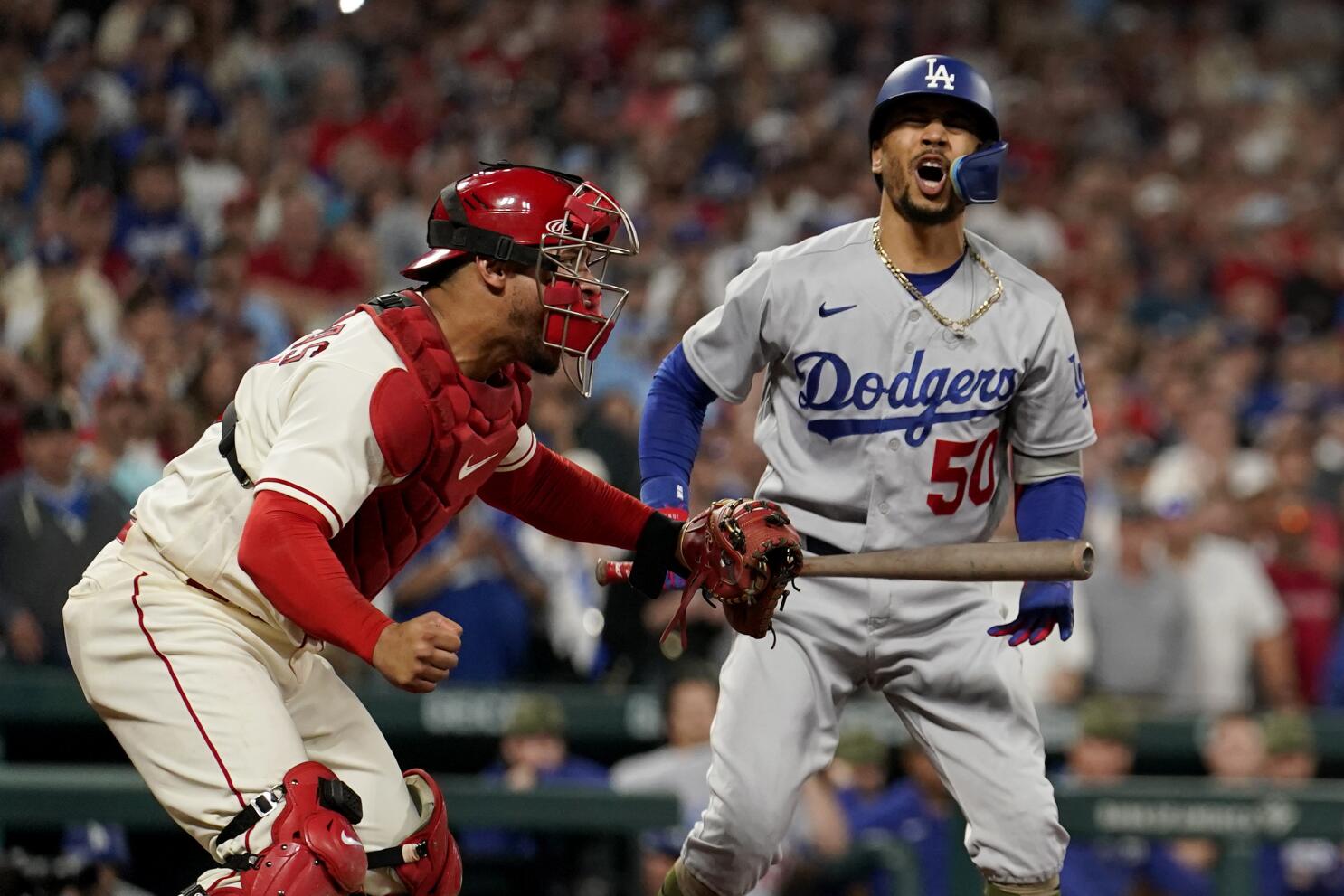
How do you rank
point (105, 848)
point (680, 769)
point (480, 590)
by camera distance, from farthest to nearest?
1. point (480, 590)
2. point (680, 769)
3. point (105, 848)

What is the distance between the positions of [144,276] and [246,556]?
5.17m

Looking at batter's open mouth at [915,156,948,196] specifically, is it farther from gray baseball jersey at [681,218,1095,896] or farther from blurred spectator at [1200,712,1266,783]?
blurred spectator at [1200,712,1266,783]

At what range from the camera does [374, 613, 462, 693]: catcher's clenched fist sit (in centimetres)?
317

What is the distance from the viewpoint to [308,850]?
3270mm

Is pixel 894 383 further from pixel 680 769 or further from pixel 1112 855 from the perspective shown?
pixel 1112 855

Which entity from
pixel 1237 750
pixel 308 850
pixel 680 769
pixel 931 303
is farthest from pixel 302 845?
pixel 1237 750

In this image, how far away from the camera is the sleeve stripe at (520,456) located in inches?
159

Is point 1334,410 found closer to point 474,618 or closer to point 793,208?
point 793,208

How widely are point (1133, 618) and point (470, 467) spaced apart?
4802 millimetres

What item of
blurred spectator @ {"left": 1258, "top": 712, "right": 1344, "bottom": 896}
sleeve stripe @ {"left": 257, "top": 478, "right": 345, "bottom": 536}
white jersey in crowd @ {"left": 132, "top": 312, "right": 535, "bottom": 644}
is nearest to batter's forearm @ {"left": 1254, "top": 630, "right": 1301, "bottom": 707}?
blurred spectator @ {"left": 1258, "top": 712, "right": 1344, "bottom": 896}

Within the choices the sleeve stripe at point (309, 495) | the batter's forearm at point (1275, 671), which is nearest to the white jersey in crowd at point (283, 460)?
the sleeve stripe at point (309, 495)

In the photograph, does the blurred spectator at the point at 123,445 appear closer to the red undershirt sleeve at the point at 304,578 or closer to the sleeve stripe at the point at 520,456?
the sleeve stripe at the point at 520,456

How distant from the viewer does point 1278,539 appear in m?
8.59

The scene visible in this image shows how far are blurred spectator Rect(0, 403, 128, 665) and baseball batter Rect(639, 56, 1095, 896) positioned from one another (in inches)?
115
